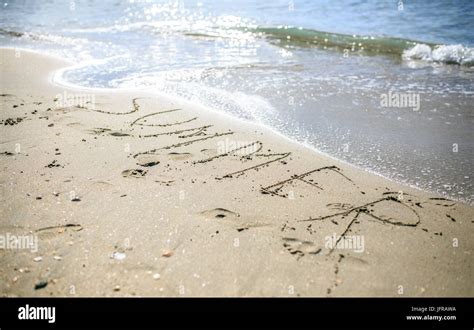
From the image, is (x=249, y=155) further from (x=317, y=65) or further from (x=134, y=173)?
(x=317, y=65)

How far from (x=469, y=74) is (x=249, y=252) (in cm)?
820

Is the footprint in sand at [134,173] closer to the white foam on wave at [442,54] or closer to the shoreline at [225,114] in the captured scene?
the shoreline at [225,114]

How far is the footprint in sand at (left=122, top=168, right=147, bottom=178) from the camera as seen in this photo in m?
4.25

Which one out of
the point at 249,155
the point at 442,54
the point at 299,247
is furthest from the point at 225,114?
the point at 442,54

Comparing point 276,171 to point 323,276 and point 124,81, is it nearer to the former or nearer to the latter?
point 323,276

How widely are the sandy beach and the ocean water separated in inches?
31.6

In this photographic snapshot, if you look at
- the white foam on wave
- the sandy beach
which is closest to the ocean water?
the white foam on wave

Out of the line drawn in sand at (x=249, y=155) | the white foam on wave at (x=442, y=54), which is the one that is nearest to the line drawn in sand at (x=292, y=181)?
the line drawn in sand at (x=249, y=155)

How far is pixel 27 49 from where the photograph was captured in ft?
35.3

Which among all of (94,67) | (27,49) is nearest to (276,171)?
(94,67)

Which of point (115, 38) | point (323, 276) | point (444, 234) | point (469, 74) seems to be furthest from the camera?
point (115, 38)

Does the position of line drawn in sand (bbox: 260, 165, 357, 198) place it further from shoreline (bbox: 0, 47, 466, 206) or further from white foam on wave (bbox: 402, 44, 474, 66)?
white foam on wave (bbox: 402, 44, 474, 66)

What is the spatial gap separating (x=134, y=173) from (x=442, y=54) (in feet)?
31.2
